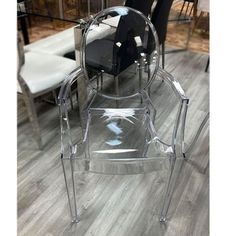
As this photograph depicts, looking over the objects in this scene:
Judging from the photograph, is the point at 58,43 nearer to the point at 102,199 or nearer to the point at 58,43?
the point at 58,43

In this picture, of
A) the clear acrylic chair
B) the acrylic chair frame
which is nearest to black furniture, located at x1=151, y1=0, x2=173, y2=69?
the clear acrylic chair

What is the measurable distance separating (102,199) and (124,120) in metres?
0.33

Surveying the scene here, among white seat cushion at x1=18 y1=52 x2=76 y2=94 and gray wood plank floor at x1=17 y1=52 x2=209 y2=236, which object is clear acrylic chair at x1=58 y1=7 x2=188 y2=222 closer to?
gray wood plank floor at x1=17 y1=52 x2=209 y2=236

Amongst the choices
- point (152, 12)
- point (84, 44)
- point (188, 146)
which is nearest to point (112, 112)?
point (84, 44)

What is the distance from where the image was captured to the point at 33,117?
4.38ft

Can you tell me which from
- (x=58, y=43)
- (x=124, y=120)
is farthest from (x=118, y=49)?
(x=58, y=43)

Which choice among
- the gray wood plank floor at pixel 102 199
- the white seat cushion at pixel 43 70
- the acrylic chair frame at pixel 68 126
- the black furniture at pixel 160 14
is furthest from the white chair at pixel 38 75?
the black furniture at pixel 160 14

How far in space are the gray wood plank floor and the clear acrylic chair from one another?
0.05 m

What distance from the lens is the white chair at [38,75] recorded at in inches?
41.6

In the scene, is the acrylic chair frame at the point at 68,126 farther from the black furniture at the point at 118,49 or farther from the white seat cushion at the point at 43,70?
the white seat cushion at the point at 43,70

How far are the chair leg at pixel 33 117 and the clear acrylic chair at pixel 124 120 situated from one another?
270 mm

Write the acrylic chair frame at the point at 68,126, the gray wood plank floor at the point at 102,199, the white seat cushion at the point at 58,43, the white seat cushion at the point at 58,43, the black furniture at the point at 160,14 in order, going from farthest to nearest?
the black furniture at the point at 160,14 < the white seat cushion at the point at 58,43 < the white seat cushion at the point at 58,43 < the gray wood plank floor at the point at 102,199 < the acrylic chair frame at the point at 68,126

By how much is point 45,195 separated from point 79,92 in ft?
1.53
